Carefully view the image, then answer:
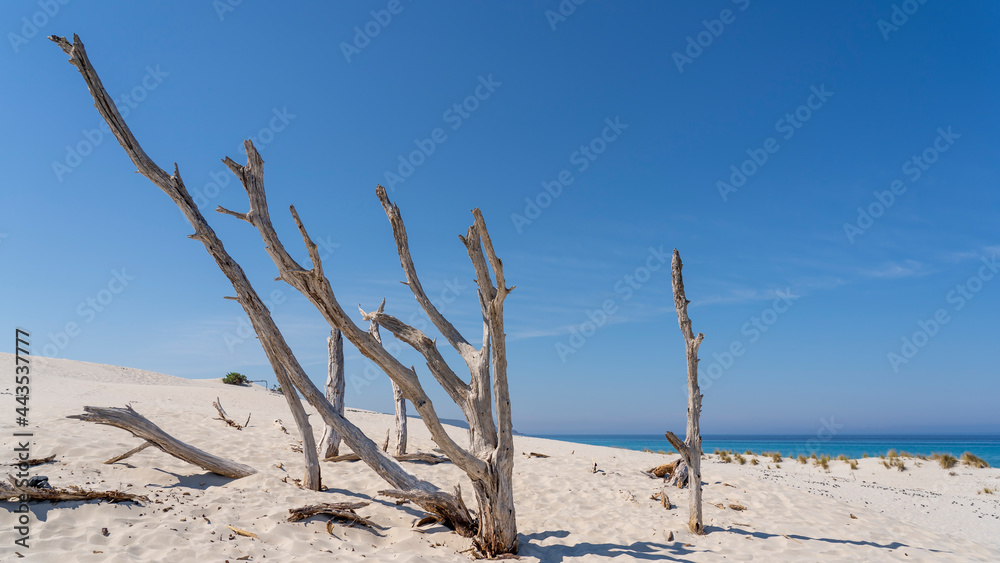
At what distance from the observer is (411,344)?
6.17 meters

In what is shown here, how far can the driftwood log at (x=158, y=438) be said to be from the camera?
6.73 m

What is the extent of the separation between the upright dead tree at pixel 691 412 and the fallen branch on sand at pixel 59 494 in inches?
268

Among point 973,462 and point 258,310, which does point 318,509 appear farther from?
point 973,462

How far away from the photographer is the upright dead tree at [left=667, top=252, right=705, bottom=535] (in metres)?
7.10

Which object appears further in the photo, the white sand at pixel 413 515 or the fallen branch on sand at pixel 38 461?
the fallen branch on sand at pixel 38 461

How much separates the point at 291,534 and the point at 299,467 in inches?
133

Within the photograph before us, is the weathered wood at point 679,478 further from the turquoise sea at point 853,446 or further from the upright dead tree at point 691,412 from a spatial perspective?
the turquoise sea at point 853,446

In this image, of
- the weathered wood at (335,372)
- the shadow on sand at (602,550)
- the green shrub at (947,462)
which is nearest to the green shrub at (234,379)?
the weathered wood at (335,372)

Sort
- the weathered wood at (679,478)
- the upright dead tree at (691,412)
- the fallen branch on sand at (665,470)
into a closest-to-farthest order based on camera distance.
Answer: the upright dead tree at (691,412) → the weathered wood at (679,478) → the fallen branch on sand at (665,470)

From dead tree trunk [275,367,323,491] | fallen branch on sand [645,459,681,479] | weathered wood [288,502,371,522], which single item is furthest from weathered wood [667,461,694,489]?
dead tree trunk [275,367,323,491]

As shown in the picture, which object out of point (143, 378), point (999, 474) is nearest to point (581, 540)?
point (999, 474)

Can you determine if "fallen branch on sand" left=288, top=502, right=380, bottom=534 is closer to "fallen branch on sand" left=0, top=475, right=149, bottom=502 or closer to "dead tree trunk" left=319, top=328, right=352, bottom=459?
"fallen branch on sand" left=0, top=475, right=149, bottom=502

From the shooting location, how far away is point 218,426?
36.8ft

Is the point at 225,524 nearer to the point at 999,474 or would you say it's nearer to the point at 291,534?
the point at 291,534
